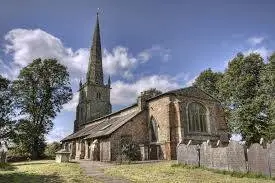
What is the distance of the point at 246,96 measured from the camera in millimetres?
35156

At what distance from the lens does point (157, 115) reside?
31.6 m

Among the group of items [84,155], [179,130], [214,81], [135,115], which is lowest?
[84,155]

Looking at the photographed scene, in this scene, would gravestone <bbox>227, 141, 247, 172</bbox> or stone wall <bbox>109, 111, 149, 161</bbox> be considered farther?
stone wall <bbox>109, 111, 149, 161</bbox>

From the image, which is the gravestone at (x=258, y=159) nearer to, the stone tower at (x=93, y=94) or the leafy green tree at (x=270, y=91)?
the leafy green tree at (x=270, y=91)

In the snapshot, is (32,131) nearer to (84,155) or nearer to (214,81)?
(84,155)

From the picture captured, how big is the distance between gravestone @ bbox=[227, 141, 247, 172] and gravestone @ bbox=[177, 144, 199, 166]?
3.34m

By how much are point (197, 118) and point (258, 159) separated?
17.4 m

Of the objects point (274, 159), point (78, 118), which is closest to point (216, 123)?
point (274, 159)

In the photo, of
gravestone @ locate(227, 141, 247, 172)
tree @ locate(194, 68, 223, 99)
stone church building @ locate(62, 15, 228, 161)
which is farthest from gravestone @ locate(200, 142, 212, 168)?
tree @ locate(194, 68, 223, 99)

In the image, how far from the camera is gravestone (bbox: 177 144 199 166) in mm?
19531

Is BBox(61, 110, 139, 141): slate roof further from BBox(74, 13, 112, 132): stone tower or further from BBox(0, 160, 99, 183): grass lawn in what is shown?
BBox(0, 160, 99, 183): grass lawn

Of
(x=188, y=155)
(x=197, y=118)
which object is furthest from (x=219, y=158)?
(x=197, y=118)

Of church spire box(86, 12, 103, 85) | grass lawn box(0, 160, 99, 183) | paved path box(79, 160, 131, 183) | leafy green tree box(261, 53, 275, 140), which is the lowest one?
paved path box(79, 160, 131, 183)

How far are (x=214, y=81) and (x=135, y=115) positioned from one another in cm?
2019
